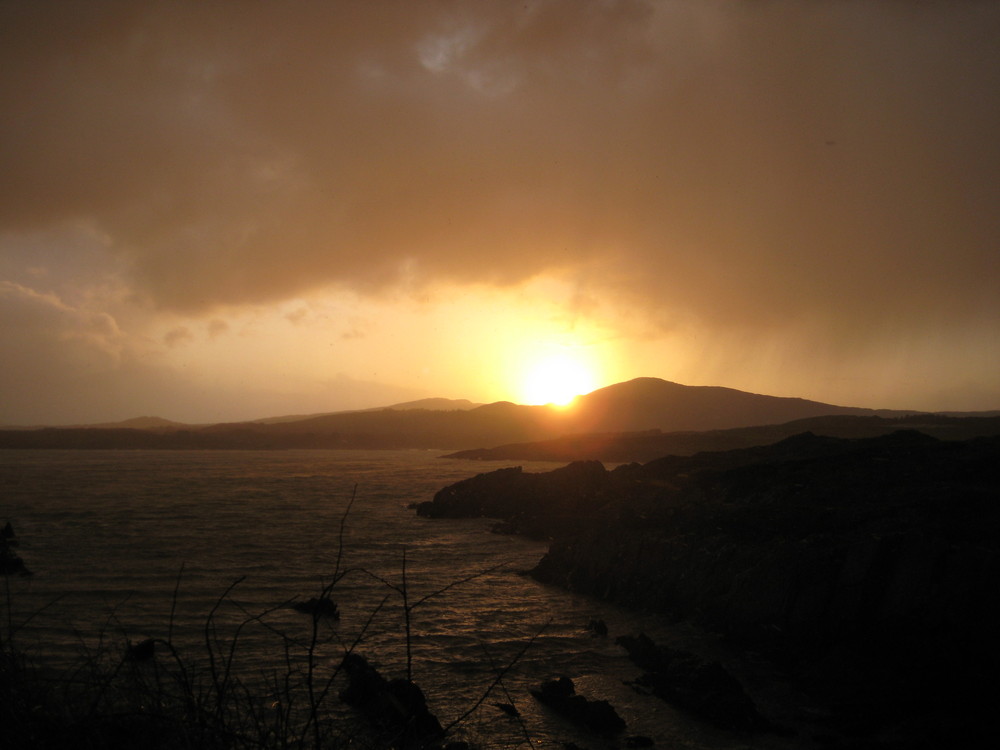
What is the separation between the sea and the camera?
34.4 ft

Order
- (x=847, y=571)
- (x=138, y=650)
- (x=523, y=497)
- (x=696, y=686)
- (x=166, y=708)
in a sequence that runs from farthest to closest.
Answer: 1. (x=523, y=497)
2. (x=847, y=571)
3. (x=696, y=686)
4. (x=138, y=650)
5. (x=166, y=708)

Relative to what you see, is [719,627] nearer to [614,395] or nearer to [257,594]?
[257,594]

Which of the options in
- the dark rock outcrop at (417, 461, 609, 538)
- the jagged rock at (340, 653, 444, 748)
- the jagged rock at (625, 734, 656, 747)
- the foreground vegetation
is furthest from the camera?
the dark rock outcrop at (417, 461, 609, 538)

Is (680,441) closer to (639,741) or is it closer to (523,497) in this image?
(523,497)

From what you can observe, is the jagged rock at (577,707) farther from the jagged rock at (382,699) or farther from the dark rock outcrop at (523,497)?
the dark rock outcrop at (523,497)

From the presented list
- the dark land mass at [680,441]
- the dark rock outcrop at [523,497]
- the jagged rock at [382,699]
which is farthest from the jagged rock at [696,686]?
the dark land mass at [680,441]

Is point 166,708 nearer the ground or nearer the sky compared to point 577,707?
nearer the sky

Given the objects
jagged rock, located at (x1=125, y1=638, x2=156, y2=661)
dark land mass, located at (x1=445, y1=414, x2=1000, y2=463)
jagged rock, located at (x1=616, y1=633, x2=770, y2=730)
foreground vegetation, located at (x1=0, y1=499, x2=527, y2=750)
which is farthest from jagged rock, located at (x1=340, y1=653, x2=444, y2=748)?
dark land mass, located at (x1=445, y1=414, x2=1000, y2=463)

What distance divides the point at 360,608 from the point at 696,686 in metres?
9.06

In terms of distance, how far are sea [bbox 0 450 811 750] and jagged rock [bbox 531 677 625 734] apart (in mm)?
221

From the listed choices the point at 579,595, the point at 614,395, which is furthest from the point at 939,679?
the point at 614,395

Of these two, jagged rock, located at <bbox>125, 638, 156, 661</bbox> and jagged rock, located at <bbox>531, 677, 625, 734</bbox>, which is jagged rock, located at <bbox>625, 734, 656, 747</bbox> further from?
jagged rock, located at <bbox>125, 638, 156, 661</bbox>

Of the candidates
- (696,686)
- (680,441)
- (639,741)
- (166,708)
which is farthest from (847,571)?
(680,441)

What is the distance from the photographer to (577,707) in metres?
10.9
